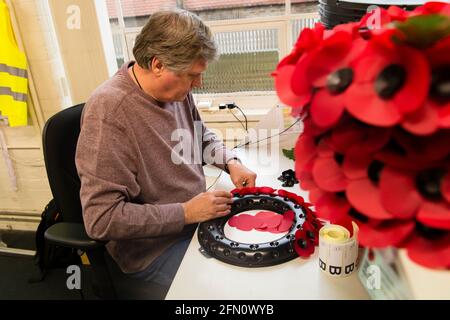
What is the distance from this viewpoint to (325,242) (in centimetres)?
81

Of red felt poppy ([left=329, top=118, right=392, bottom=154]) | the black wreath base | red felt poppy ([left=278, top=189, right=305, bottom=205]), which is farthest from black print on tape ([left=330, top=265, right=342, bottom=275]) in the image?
red felt poppy ([left=329, top=118, right=392, bottom=154])

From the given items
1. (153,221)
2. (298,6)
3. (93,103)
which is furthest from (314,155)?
(298,6)

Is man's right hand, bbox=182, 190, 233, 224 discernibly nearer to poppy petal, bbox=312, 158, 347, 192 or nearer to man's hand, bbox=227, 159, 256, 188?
man's hand, bbox=227, 159, 256, 188

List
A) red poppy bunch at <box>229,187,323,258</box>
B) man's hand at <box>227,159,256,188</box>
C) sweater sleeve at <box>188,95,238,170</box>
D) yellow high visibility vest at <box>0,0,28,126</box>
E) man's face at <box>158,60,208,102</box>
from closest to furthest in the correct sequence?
red poppy bunch at <box>229,187,323,258</box>
man's face at <box>158,60,208,102</box>
man's hand at <box>227,159,256,188</box>
sweater sleeve at <box>188,95,238,170</box>
yellow high visibility vest at <box>0,0,28,126</box>

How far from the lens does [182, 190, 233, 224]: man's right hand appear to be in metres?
1.05

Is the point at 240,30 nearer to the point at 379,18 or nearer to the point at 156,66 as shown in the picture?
the point at 156,66

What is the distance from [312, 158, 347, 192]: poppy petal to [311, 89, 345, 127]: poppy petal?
74mm

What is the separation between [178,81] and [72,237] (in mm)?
550

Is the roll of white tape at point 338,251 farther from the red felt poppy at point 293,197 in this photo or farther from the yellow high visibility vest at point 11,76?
the yellow high visibility vest at point 11,76

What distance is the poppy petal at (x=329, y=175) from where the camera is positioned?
1.78ft

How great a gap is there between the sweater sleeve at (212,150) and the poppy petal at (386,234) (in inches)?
36.6

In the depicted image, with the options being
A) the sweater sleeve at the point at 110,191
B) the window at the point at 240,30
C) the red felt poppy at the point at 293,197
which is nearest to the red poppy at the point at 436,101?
the red felt poppy at the point at 293,197

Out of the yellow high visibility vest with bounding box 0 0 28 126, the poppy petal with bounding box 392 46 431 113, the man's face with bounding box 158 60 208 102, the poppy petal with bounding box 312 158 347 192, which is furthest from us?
the yellow high visibility vest with bounding box 0 0 28 126

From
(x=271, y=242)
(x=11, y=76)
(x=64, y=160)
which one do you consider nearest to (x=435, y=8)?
(x=271, y=242)
